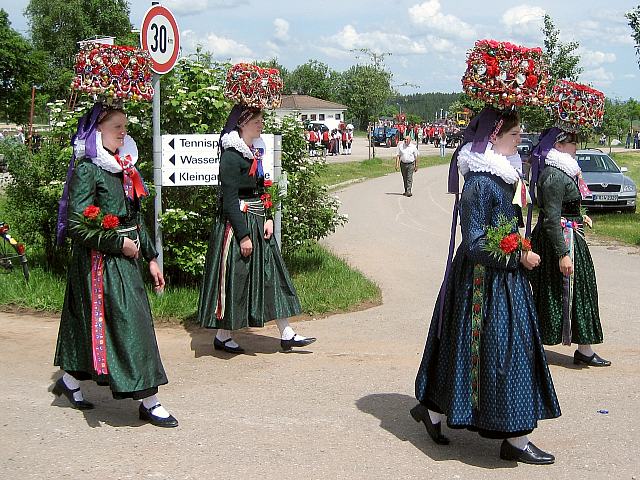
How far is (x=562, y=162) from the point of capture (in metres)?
6.33

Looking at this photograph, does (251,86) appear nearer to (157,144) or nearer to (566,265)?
(157,144)

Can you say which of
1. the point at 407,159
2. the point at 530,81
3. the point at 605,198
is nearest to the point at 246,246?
the point at 530,81

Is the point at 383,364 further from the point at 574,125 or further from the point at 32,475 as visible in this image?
the point at 32,475

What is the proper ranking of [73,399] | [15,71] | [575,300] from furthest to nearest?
[15,71] → [575,300] → [73,399]

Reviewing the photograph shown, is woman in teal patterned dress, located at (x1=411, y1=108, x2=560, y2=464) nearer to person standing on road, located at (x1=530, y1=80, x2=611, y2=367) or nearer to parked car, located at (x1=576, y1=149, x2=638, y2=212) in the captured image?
person standing on road, located at (x1=530, y1=80, x2=611, y2=367)

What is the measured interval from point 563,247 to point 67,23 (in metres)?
64.3

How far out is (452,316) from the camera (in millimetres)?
4879

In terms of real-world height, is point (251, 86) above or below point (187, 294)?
above

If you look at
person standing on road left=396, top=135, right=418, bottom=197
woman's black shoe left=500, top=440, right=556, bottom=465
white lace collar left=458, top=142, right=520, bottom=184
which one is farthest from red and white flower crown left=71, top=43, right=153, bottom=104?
person standing on road left=396, top=135, right=418, bottom=197

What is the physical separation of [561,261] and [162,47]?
14.6ft

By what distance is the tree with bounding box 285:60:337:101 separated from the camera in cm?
10181

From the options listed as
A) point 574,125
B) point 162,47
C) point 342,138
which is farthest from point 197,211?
point 342,138

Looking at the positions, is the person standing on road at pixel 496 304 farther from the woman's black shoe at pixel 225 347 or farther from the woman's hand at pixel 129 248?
the woman's black shoe at pixel 225 347

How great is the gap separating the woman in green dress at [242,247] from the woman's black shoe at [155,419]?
4.99ft
